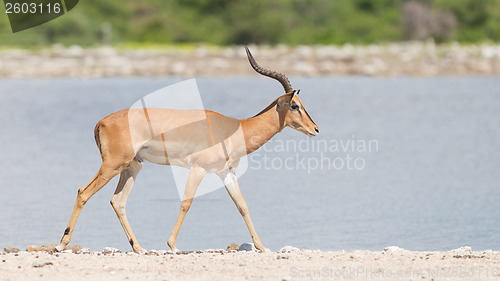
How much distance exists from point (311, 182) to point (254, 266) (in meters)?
9.08

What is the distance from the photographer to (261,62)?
45.1 meters

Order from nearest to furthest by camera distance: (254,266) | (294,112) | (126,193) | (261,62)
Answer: (254,266) < (294,112) < (126,193) < (261,62)

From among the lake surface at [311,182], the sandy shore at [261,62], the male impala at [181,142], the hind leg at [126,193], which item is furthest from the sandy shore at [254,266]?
the sandy shore at [261,62]

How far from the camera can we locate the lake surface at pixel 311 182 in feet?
42.7

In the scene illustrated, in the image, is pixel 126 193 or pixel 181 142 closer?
pixel 181 142
